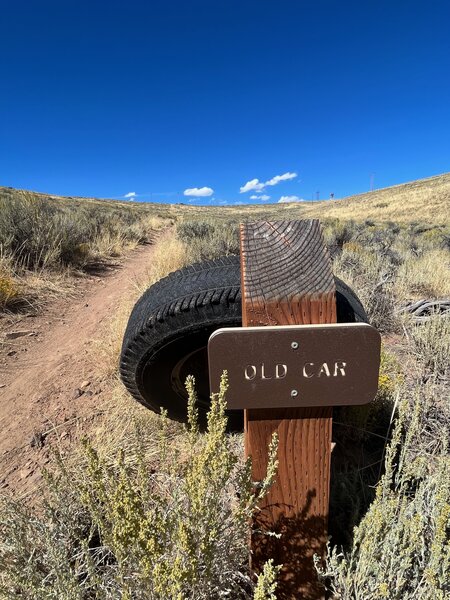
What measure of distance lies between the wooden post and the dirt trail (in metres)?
1.52

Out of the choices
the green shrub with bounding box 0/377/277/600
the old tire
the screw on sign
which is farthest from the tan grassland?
the old tire

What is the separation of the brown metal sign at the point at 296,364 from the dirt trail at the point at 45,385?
1703 mm

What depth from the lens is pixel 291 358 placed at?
1.18 metres

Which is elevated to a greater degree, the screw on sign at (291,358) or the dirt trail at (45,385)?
the screw on sign at (291,358)

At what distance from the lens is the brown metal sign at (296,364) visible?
1.15m

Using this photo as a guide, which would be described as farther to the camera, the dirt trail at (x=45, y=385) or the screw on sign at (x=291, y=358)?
the dirt trail at (x=45, y=385)

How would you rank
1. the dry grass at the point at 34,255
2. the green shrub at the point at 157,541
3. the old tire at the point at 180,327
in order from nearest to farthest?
the green shrub at the point at 157,541 → the old tire at the point at 180,327 → the dry grass at the point at 34,255

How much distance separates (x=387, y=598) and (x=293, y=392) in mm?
805

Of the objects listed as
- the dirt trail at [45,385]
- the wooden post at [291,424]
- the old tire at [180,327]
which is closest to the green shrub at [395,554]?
the wooden post at [291,424]

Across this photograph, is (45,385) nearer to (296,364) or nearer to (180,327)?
(180,327)

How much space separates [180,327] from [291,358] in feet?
2.84

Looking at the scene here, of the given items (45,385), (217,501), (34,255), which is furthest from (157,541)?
(34,255)

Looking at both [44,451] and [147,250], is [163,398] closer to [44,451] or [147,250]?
[44,451]

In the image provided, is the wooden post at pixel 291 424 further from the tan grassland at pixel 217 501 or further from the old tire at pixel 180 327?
the old tire at pixel 180 327
